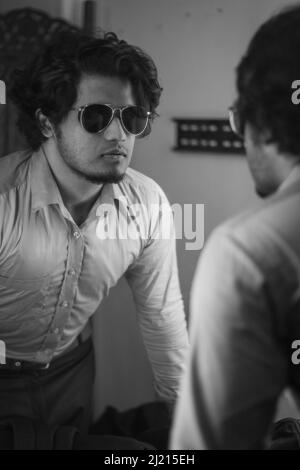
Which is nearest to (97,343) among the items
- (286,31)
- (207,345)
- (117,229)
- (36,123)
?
(117,229)

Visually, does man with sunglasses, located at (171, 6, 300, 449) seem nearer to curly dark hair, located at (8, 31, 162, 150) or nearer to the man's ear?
curly dark hair, located at (8, 31, 162, 150)

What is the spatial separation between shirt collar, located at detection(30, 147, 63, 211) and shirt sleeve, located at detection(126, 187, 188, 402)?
0.21m

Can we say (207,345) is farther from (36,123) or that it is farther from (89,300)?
(36,123)

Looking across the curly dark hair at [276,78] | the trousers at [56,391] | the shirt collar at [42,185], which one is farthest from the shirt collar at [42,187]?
the curly dark hair at [276,78]

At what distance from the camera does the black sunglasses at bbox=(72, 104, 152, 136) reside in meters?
1.08

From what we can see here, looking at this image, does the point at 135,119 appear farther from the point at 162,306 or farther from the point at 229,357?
the point at 229,357

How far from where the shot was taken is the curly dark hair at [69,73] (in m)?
1.11

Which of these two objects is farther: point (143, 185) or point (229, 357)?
point (143, 185)

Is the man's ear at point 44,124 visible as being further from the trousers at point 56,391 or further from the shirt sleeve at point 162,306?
the trousers at point 56,391

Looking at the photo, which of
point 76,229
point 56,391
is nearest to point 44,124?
point 76,229

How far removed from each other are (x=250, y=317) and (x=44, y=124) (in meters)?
0.72

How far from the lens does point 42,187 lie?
3.70 feet

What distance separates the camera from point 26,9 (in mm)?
1279

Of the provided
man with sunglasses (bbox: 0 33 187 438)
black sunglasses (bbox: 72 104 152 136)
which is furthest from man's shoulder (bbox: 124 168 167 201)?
black sunglasses (bbox: 72 104 152 136)
